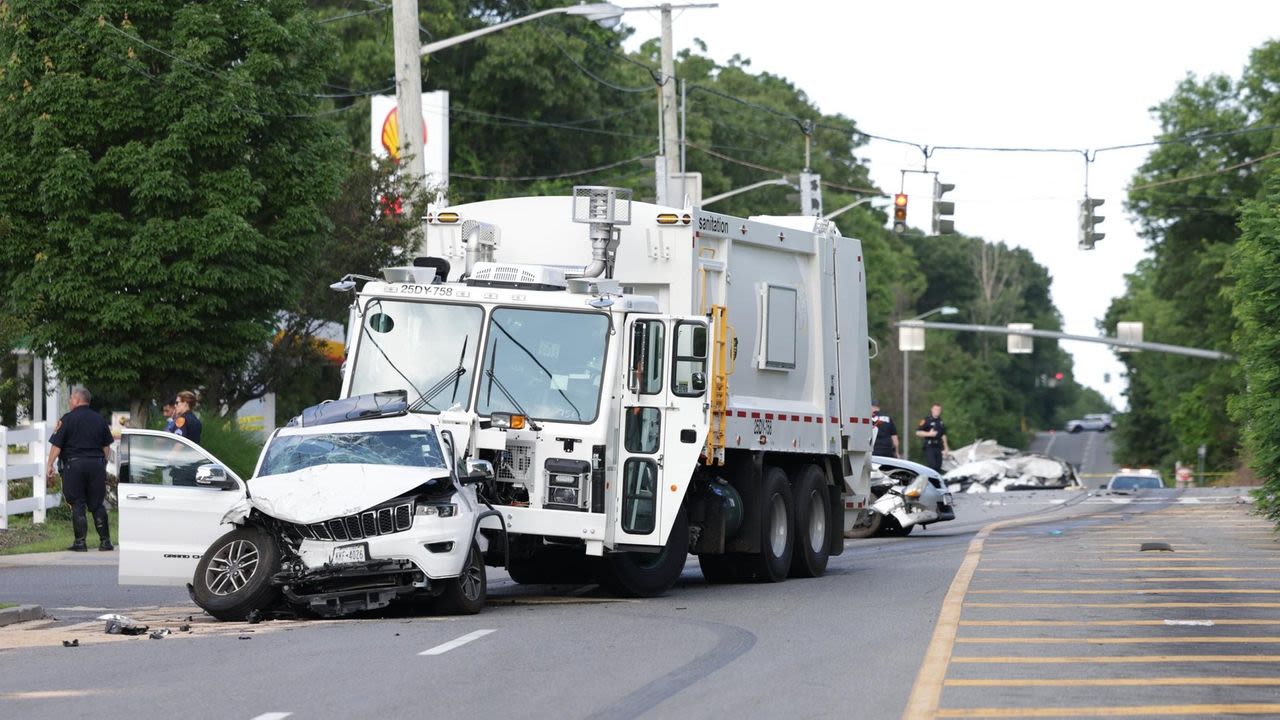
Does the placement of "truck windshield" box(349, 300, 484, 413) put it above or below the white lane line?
above

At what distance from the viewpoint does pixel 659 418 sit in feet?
54.1

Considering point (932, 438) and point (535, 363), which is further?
point (932, 438)

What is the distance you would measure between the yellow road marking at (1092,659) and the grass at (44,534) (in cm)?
1393

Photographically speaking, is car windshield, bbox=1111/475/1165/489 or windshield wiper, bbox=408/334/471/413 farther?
car windshield, bbox=1111/475/1165/489

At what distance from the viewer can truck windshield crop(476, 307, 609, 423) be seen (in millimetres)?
16219

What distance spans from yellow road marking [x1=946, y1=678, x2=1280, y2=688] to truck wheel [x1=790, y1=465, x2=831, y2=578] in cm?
826

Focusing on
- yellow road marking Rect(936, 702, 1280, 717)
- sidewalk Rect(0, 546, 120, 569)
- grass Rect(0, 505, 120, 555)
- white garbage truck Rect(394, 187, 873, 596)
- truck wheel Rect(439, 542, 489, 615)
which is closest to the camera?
yellow road marking Rect(936, 702, 1280, 717)

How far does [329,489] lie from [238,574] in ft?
3.12

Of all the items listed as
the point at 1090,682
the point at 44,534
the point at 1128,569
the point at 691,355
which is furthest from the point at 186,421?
the point at 1090,682

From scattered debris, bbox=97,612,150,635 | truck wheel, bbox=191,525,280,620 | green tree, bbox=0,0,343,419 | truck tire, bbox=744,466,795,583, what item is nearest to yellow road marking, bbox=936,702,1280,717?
truck wheel, bbox=191,525,280,620

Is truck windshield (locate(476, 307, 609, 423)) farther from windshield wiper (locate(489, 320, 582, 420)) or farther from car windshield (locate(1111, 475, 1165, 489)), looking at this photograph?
car windshield (locate(1111, 475, 1165, 489))

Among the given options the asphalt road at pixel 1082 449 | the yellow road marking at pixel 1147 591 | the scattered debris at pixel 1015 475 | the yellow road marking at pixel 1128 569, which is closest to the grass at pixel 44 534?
the yellow road marking at pixel 1128 569

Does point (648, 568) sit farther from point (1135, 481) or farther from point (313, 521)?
point (1135, 481)

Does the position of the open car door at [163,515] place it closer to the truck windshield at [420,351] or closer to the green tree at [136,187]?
the truck windshield at [420,351]
